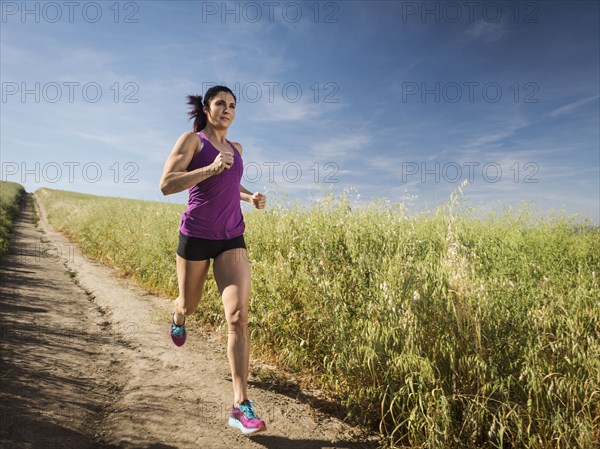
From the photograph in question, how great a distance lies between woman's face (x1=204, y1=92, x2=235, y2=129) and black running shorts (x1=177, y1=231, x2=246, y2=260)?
1.03 metres

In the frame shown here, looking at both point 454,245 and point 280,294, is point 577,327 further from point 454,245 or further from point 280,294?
point 280,294

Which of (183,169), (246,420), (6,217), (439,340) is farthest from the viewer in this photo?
(6,217)

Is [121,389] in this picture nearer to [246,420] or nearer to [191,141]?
[246,420]

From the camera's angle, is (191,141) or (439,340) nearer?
(439,340)

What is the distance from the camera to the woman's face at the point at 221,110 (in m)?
3.61

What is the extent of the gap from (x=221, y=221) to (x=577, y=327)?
2.94 m

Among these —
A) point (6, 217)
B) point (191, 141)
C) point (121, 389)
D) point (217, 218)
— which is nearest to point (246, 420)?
point (121, 389)

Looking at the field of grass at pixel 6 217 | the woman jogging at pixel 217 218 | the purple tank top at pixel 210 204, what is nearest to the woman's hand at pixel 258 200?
the woman jogging at pixel 217 218

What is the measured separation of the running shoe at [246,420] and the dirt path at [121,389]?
5.2 inches

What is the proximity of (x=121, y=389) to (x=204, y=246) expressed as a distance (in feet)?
5.23

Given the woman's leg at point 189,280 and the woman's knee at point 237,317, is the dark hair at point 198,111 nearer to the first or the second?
the woman's leg at point 189,280

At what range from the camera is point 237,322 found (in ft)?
10.7

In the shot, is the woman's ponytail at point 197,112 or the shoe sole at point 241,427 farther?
the woman's ponytail at point 197,112

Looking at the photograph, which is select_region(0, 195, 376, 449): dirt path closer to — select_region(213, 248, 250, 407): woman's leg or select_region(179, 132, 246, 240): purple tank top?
select_region(213, 248, 250, 407): woman's leg
